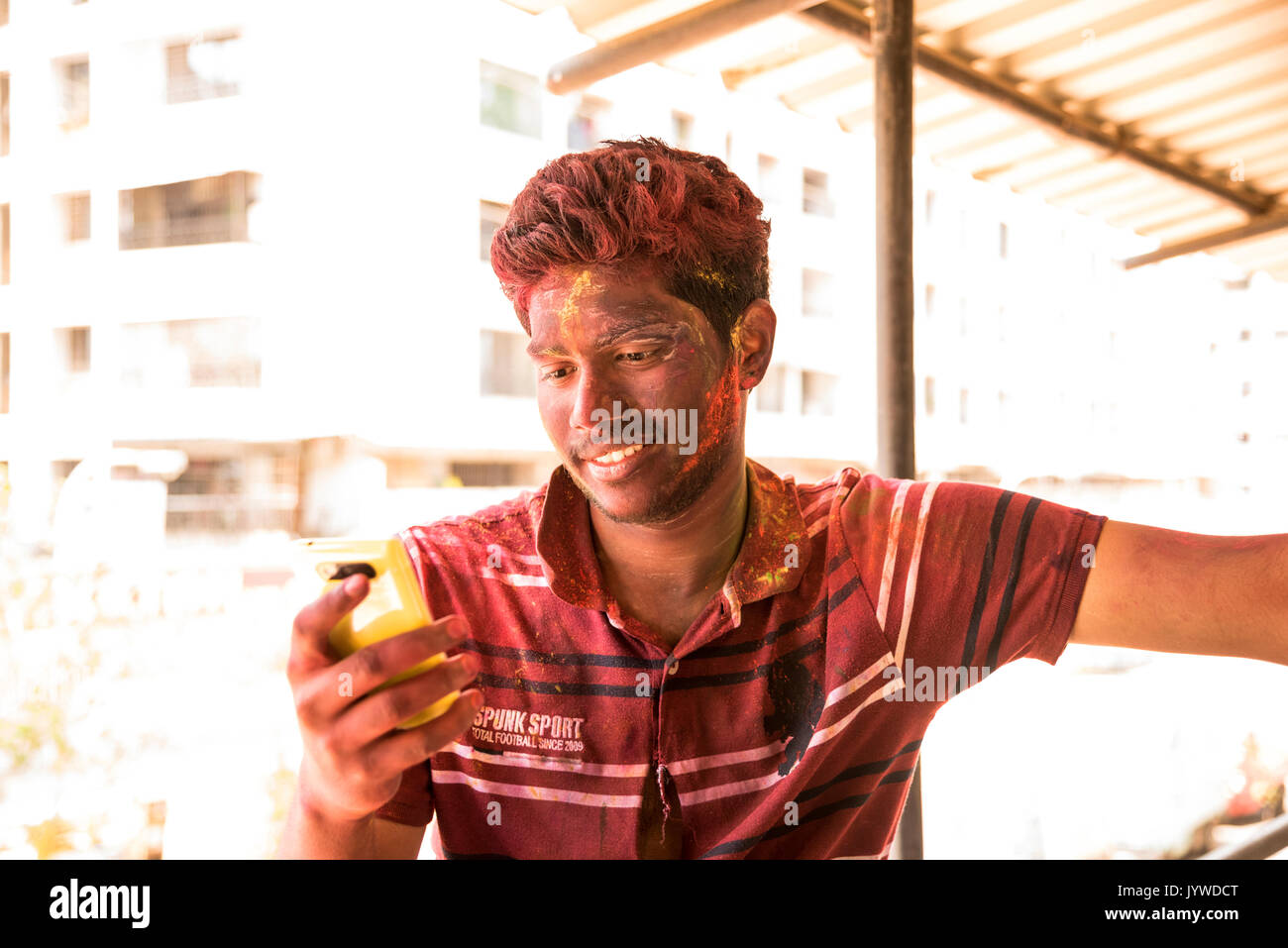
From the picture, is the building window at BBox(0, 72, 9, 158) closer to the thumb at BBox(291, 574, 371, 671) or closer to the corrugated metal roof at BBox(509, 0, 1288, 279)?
the corrugated metal roof at BBox(509, 0, 1288, 279)

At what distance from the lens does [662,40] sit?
1823 millimetres

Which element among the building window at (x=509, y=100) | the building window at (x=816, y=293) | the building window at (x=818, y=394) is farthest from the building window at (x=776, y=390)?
the building window at (x=509, y=100)

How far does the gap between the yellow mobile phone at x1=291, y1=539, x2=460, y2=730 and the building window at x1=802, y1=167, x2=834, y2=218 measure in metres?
2.39

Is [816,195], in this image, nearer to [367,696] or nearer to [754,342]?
[754,342]

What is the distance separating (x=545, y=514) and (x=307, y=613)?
17.9 inches

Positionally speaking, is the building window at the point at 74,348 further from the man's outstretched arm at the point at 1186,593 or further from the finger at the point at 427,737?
the man's outstretched arm at the point at 1186,593

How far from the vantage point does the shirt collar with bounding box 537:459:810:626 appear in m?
1.18

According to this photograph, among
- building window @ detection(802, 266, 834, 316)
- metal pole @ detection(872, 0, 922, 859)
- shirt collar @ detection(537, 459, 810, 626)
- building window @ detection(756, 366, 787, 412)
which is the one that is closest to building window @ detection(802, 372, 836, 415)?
building window @ detection(756, 366, 787, 412)

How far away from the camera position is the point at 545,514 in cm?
124

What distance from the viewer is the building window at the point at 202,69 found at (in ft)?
6.29

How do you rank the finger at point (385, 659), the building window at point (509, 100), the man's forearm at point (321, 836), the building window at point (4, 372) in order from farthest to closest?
the building window at point (509, 100), the building window at point (4, 372), the man's forearm at point (321, 836), the finger at point (385, 659)

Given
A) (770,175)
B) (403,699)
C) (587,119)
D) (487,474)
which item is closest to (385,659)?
(403,699)

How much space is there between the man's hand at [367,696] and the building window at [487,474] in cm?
104
